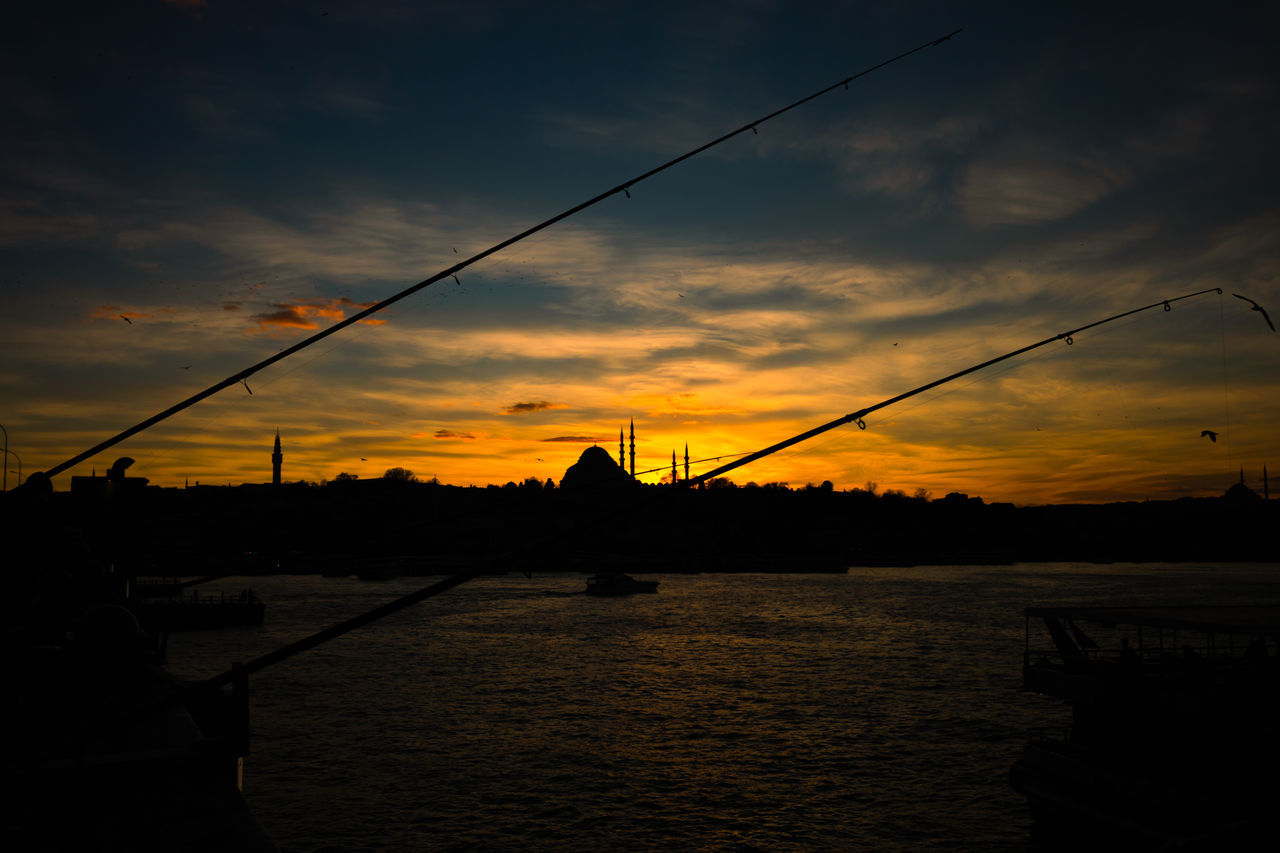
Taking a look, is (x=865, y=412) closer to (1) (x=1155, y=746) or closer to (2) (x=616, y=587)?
(1) (x=1155, y=746)

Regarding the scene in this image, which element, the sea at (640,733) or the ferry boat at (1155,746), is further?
the sea at (640,733)

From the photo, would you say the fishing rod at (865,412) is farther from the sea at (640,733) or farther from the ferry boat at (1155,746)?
the sea at (640,733)

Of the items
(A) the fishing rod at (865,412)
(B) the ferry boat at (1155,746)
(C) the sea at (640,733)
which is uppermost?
(A) the fishing rod at (865,412)

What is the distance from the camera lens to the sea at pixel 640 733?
26719mm

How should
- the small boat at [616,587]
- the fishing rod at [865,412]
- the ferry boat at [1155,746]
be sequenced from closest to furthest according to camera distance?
the fishing rod at [865,412] → the ferry boat at [1155,746] → the small boat at [616,587]

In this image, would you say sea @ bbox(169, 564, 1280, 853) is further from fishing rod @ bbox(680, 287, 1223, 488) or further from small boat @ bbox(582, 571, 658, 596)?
small boat @ bbox(582, 571, 658, 596)

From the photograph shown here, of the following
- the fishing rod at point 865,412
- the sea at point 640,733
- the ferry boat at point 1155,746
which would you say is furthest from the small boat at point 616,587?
the fishing rod at point 865,412

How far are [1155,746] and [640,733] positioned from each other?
75.3ft

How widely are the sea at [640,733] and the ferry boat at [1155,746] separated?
4.35 metres

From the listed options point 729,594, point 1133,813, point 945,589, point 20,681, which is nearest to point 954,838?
point 1133,813

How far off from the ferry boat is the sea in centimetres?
435

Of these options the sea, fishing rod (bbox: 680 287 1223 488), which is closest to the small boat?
the sea

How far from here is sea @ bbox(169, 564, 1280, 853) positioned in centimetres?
2672

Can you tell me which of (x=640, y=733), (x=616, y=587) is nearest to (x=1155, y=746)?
(x=640, y=733)
